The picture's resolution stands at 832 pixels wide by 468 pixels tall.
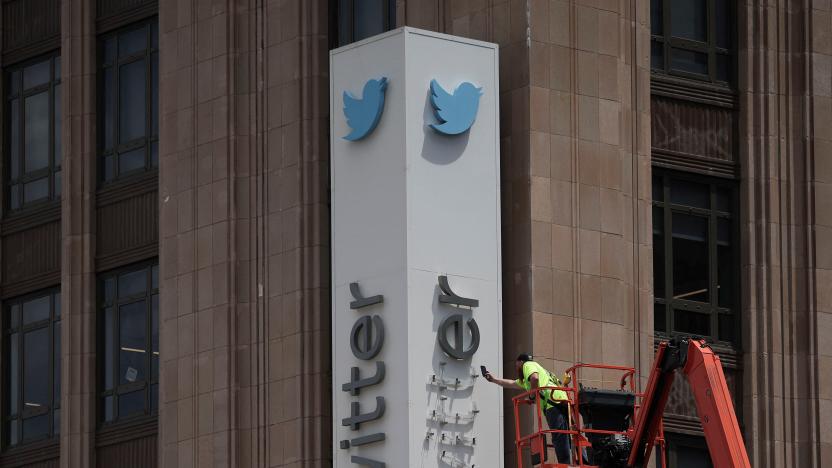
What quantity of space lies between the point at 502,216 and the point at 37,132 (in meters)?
14.7

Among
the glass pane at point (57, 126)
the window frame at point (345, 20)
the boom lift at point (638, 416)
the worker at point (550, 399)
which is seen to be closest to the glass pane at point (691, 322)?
the boom lift at point (638, 416)

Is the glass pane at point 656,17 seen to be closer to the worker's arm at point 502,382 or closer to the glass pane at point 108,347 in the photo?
the worker's arm at point 502,382

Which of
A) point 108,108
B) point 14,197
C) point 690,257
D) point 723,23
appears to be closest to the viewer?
point 690,257

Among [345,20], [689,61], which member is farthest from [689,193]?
[345,20]

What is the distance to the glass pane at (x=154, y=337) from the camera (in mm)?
53875

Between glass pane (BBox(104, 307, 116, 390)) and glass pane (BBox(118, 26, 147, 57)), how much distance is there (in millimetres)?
5650

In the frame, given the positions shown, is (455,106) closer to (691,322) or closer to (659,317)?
(659,317)

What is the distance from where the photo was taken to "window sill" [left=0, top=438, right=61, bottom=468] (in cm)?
5550

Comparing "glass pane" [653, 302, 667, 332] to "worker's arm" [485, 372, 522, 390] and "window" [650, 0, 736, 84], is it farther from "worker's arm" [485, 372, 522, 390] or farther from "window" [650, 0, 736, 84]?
"worker's arm" [485, 372, 522, 390]

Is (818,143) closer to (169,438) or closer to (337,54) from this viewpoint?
(337,54)

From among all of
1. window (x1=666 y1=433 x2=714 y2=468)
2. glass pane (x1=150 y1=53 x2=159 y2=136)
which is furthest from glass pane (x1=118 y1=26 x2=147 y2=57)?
window (x1=666 y1=433 x2=714 y2=468)

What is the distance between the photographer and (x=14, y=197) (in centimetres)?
5850

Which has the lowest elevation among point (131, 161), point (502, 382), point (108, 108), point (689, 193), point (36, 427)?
point (502, 382)

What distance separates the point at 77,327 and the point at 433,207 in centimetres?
1136
